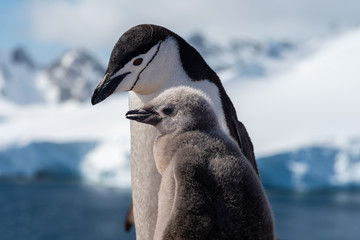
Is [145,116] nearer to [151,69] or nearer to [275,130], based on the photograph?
[151,69]

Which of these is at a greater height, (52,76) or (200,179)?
(52,76)

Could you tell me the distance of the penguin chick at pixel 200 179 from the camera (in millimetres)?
1288

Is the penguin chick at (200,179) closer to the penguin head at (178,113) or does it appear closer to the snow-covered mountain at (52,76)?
the penguin head at (178,113)

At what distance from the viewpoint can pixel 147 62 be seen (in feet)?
5.94

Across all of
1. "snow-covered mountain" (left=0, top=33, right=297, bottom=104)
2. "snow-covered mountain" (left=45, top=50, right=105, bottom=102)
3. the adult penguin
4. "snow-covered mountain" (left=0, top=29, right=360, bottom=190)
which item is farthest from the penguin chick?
"snow-covered mountain" (left=45, top=50, right=105, bottom=102)

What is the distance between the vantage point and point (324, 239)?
15680 millimetres

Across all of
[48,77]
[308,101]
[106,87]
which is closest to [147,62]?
[106,87]

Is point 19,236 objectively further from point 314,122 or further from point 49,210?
point 314,122

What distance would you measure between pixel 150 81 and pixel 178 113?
0.42m

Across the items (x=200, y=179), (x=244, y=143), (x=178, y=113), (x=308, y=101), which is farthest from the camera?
(x=308, y=101)

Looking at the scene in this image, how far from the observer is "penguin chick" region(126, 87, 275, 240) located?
1.29 meters

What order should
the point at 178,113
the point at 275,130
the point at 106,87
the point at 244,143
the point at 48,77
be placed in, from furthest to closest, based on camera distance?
the point at 48,77 → the point at 275,130 → the point at 244,143 → the point at 106,87 → the point at 178,113

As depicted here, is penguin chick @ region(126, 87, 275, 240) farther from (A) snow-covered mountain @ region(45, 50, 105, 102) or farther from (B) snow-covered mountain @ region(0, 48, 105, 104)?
(A) snow-covered mountain @ region(45, 50, 105, 102)

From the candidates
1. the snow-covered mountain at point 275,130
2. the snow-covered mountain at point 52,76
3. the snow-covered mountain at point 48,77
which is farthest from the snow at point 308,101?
the snow-covered mountain at point 48,77
